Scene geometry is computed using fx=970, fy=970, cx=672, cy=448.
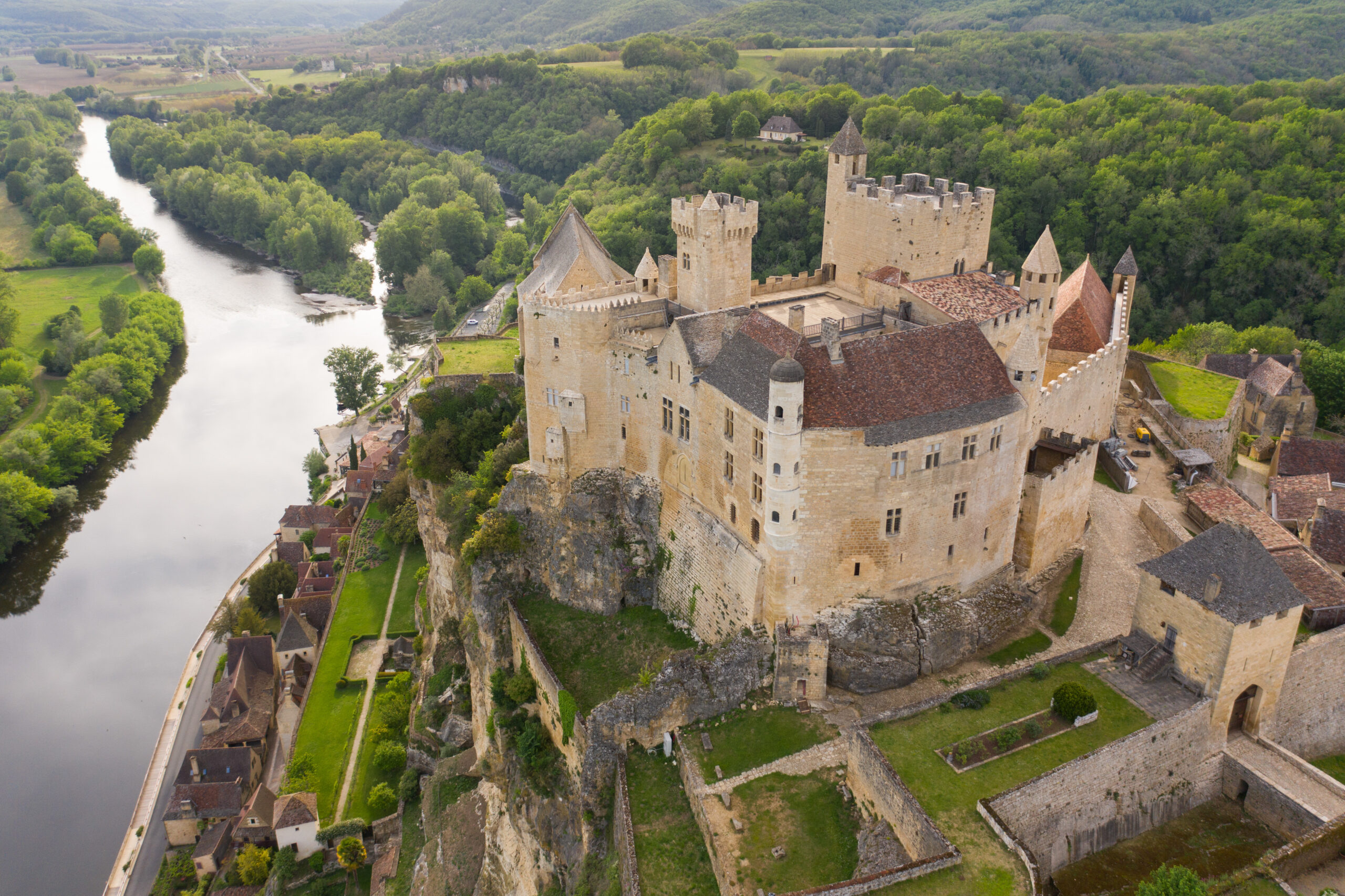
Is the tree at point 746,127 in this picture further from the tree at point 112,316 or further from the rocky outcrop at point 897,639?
the rocky outcrop at point 897,639

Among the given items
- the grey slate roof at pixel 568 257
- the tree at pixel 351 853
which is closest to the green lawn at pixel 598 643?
the tree at pixel 351 853

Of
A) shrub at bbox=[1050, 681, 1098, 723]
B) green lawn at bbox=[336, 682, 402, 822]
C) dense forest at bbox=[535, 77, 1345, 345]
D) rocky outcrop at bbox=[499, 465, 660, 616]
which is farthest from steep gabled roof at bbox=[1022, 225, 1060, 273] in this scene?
dense forest at bbox=[535, 77, 1345, 345]

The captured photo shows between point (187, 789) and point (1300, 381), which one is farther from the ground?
point (1300, 381)

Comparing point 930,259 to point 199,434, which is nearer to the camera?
point 930,259

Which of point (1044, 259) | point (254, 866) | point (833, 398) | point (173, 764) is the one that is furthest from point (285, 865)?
point (1044, 259)

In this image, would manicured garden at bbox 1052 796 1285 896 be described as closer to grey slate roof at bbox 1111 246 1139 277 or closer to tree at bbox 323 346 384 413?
grey slate roof at bbox 1111 246 1139 277

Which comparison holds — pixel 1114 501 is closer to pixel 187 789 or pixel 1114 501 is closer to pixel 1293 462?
pixel 1293 462

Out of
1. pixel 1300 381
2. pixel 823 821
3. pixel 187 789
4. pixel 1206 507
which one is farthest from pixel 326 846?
pixel 1300 381
